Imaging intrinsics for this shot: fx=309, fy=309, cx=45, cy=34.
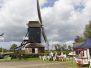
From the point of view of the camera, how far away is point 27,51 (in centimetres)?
8862

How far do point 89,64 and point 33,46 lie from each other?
183 feet

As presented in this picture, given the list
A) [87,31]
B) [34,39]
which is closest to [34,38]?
[34,39]

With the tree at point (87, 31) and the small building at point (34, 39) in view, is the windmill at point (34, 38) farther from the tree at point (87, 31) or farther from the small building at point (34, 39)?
the tree at point (87, 31)

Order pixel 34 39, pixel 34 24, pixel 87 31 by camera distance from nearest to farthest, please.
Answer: pixel 87 31, pixel 34 39, pixel 34 24

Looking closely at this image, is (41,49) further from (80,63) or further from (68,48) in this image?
(80,63)

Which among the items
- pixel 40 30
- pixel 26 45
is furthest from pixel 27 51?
pixel 40 30

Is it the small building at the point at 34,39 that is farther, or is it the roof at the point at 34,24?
the roof at the point at 34,24

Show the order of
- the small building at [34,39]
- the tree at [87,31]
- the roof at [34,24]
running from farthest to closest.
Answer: the roof at [34,24] < the small building at [34,39] < the tree at [87,31]

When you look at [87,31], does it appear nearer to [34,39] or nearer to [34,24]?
[34,39]

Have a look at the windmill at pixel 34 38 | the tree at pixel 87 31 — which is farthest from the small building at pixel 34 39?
the tree at pixel 87 31

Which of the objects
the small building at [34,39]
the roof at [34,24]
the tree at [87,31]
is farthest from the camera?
the roof at [34,24]

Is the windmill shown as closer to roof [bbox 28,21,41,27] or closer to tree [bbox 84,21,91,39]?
roof [bbox 28,21,41,27]

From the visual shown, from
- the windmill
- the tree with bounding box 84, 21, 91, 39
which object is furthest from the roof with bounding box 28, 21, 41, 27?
the tree with bounding box 84, 21, 91, 39

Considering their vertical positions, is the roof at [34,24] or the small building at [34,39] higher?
the roof at [34,24]
